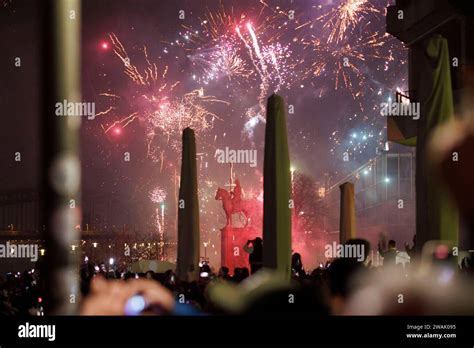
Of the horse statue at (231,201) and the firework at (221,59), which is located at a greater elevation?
the firework at (221,59)

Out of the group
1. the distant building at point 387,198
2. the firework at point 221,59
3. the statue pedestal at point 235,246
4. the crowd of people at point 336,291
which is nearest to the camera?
the crowd of people at point 336,291

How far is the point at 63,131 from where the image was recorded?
5027 mm

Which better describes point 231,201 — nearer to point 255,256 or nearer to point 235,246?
point 235,246

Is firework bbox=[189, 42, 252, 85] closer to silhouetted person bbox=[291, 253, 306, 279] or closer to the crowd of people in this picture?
silhouetted person bbox=[291, 253, 306, 279]

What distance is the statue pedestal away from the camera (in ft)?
85.2

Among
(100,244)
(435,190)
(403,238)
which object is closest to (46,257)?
(435,190)

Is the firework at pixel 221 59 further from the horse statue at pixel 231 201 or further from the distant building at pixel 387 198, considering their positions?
the distant building at pixel 387 198

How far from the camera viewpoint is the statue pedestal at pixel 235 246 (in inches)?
1022

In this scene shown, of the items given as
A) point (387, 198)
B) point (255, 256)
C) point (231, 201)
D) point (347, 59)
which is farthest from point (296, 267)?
point (387, 198)

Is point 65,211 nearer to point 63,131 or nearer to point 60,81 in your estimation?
point 63,131

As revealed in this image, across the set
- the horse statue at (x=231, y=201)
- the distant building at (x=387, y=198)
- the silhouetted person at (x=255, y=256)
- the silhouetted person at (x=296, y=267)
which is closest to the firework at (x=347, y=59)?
the distant building at (x=387, y=198)

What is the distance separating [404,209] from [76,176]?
45.6 meters

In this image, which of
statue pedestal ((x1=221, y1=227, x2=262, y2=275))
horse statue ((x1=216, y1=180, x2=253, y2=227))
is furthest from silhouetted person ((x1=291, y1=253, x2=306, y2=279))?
horse statue ((x1=216, y1=180, x2=253, y2=227))

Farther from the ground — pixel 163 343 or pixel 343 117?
pixel 343 117
